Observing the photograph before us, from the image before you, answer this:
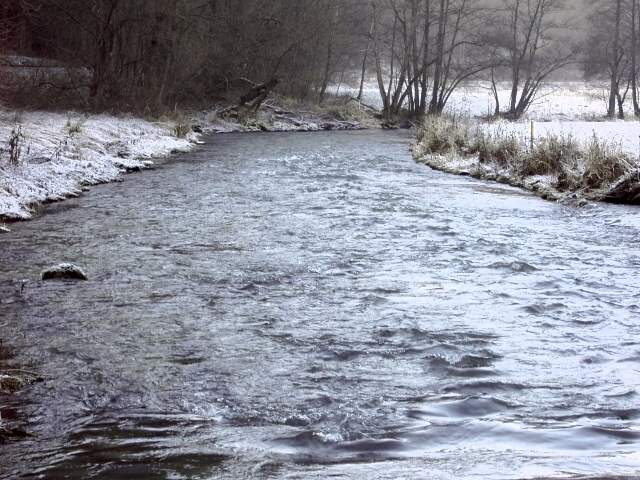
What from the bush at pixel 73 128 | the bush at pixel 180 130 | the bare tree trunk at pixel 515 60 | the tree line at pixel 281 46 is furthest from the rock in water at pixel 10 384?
the bare tree trunk at pixel 515 60

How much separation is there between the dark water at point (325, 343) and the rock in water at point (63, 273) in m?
0.20

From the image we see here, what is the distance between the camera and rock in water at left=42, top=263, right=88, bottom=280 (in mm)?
8516

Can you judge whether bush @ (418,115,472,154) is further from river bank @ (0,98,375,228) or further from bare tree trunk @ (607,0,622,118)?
bare tree trunk @ (607,0,622,118)

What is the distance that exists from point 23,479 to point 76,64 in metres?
27.6

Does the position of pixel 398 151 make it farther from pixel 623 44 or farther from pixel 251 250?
pixel 623 44

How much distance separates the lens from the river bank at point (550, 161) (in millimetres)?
15180

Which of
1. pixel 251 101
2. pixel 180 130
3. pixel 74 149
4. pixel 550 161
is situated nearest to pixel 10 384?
pixel 74 149

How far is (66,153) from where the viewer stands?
17.1 metres

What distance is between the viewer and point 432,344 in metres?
6.53

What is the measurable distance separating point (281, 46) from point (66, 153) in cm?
2775

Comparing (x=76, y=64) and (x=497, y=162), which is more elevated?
(x=76, y=64)

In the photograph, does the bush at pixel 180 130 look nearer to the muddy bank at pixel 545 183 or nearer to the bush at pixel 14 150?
the muddy bank at pixel 545 183

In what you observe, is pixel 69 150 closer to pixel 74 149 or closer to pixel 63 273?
pixel 74 149

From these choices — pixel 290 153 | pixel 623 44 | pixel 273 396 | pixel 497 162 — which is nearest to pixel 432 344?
pixel 273 396
